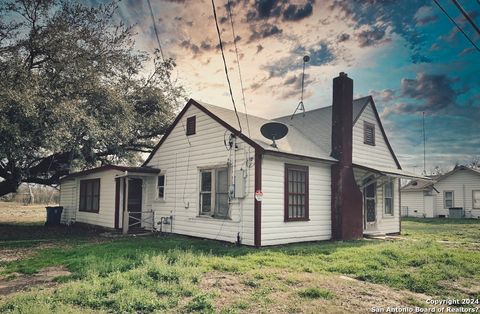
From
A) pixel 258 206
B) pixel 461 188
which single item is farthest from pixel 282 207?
pixel 461 188

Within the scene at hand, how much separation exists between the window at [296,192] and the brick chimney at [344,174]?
163 centimetres

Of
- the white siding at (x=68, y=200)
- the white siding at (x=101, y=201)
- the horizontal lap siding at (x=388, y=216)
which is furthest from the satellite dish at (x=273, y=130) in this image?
the white siding at (x=68, y=200)

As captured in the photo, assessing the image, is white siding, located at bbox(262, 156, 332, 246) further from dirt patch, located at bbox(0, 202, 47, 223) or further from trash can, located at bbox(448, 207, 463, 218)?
trash can, located at bbox(448, 207, 463, 218)

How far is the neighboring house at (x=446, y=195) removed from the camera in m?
31.3

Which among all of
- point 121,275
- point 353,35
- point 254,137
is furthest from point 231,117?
point 121,275

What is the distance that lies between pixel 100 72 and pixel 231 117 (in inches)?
334

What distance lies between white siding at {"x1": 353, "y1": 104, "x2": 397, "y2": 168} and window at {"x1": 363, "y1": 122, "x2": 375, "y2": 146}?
0.54ft

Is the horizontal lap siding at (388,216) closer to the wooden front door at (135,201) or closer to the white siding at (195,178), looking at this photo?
the white siding at (195,178)

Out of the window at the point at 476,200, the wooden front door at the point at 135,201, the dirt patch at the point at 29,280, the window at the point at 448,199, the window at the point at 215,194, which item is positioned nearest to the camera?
the dirt patch at the point at 29,280

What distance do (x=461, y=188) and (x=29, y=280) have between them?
35.4 meters

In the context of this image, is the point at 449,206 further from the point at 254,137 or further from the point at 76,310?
the point at 76,310

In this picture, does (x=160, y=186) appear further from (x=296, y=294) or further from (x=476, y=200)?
(x=476, y=200)

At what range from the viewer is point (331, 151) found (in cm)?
1384

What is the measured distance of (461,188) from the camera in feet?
106
